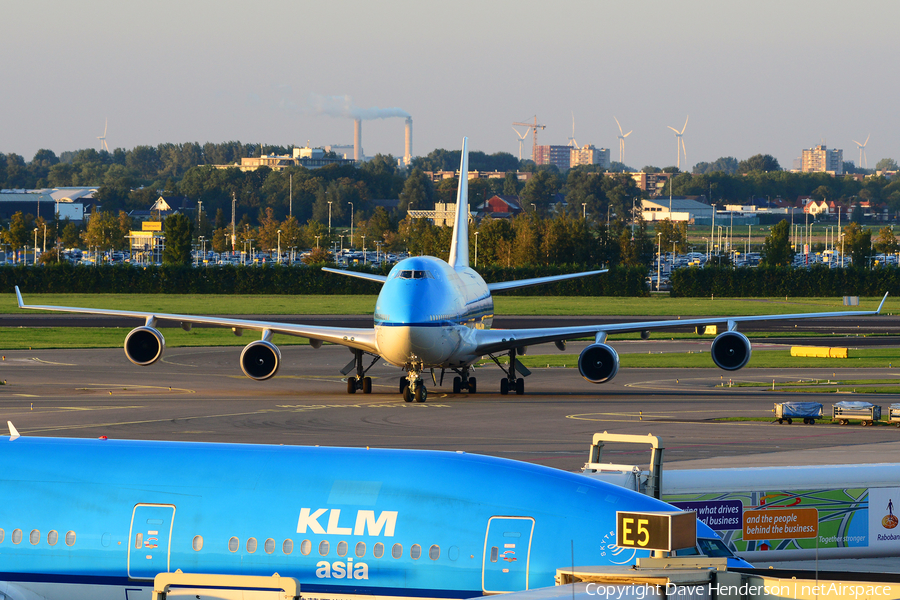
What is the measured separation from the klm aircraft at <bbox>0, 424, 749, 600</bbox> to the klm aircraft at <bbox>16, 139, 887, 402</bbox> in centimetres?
2891

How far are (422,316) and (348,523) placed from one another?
3013cm

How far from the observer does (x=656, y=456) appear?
15.0m

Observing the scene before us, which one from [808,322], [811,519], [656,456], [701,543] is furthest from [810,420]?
[808,322]

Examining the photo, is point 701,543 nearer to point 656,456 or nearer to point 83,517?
point 656,456

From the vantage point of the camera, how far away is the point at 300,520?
39.0 feet

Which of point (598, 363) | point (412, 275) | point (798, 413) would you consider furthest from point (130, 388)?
point (798, 413)

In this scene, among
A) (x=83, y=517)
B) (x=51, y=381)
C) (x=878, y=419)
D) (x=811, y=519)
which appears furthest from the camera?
(x=51, y=381)

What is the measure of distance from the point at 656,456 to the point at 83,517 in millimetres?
7206

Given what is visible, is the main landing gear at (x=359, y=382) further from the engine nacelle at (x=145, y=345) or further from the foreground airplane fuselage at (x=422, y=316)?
the engine nacelle at (x=145, y=345)

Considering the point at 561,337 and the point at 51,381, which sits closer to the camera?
the point at 561,337

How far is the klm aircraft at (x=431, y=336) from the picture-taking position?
4219 centimetres

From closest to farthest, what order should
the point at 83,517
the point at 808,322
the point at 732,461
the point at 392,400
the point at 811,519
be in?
the point at 83,517 → the point at 811,519 → the point at 732,461 → the point at 392,400 → the point at 808,322

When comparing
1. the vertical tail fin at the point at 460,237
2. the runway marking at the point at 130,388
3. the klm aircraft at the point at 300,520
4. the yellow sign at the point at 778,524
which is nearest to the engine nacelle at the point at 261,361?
the runway marking at the point at 130,388

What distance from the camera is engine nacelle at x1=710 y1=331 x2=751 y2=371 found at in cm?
4497
